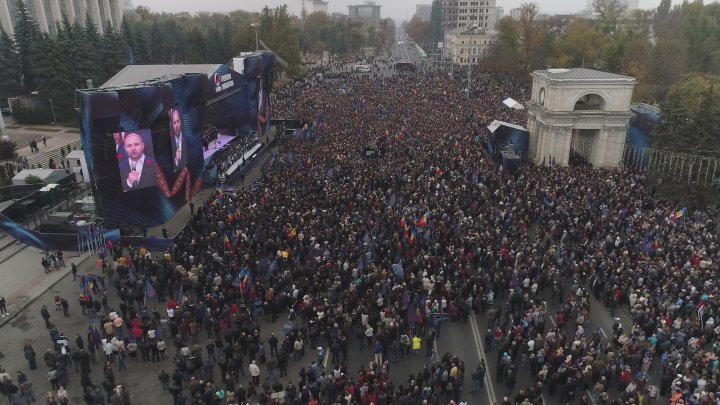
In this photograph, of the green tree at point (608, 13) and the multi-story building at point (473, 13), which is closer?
the green tree at point (608, 13)

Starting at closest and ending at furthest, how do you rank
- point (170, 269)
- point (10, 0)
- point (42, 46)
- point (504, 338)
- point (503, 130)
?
1. point (504, 338)
2. point (170, 269)
3. point (503, 130)
4. point (42, 46)
5. point (10, 0)

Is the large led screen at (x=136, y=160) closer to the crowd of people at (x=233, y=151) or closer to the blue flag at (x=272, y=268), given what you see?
the crowd of people at (x=233, y=151)

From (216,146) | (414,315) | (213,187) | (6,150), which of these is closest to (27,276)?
(213,187)

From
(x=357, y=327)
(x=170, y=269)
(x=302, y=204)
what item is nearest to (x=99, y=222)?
(x=170, y=269)

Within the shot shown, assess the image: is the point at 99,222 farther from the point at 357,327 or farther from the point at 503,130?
the point at 503,130

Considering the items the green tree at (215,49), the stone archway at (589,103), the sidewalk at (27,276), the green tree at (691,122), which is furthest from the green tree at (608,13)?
the sidewalk at (27,276)

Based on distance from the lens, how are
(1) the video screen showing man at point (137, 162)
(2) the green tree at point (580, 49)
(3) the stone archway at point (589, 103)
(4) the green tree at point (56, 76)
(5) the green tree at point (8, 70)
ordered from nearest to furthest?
(1) the video screen showing man at point (137, 162) → (3) the stone archway at point (589, 103) → (4) the green tree at point (56, 76) → (5) the green tree at point (8, 70) → (2) the green tree at point (580, 49)

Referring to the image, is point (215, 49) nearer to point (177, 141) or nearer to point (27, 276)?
point (177, 141)

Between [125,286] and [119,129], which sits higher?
[119,129]
